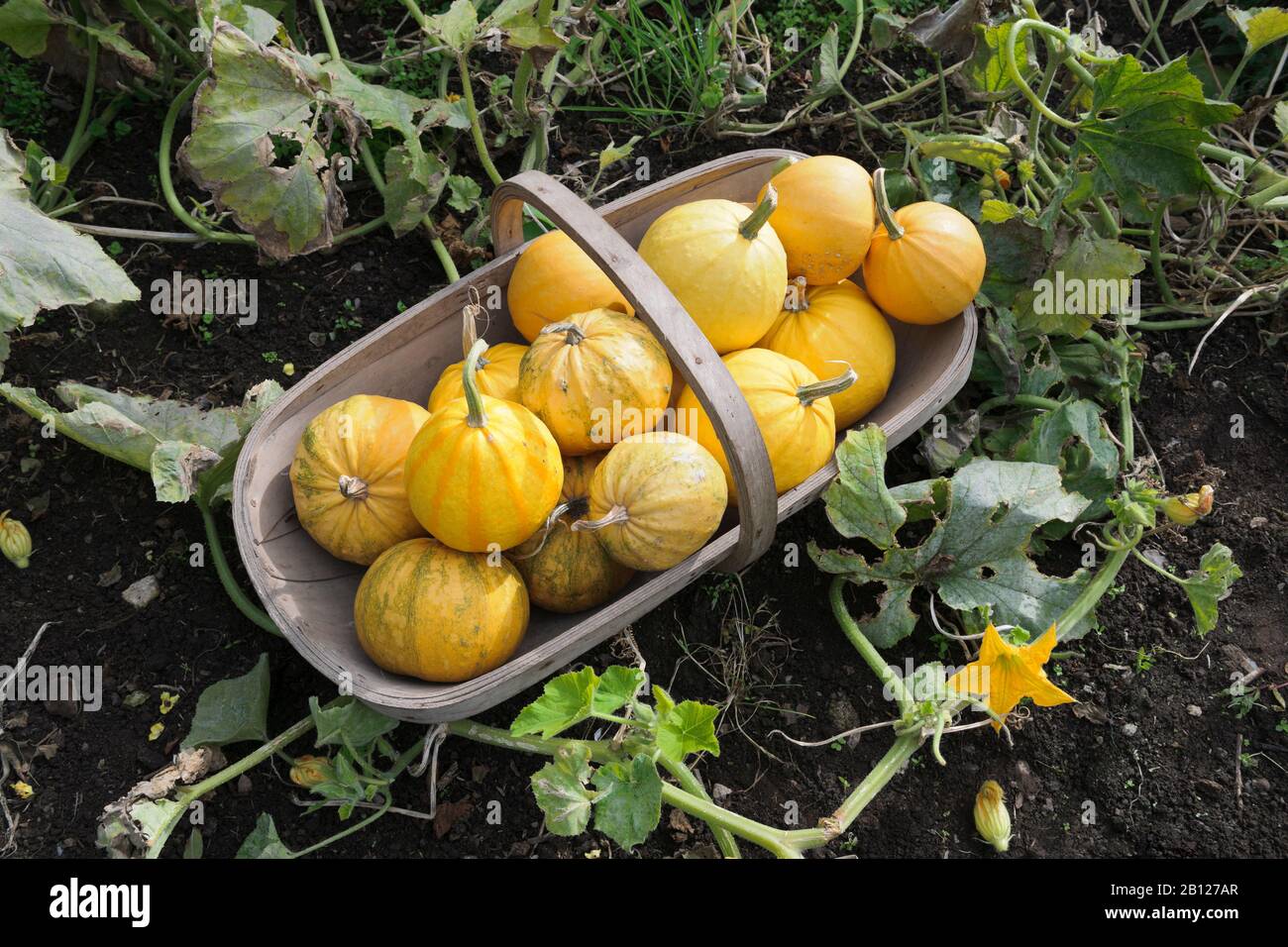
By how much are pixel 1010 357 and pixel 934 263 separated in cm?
37

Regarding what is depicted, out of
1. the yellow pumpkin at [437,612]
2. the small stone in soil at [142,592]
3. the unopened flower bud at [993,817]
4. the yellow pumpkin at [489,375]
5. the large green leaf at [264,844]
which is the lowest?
→ the large green leaf at [264,844]

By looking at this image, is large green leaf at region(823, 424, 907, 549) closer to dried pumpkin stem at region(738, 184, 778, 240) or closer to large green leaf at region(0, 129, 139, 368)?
dried pumpkin stem at region(738, 184, 778, 240)

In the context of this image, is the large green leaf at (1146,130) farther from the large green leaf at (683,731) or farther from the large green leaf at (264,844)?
the large green leaf at (264,844)

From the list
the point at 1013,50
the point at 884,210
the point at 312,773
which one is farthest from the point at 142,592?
the point at 1013,50

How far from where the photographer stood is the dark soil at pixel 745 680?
2.01 metres

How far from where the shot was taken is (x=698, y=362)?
5.47 feet

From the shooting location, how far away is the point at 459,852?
6.51 feet

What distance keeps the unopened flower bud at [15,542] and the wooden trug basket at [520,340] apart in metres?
0.64

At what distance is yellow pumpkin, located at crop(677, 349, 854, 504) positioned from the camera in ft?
6.19

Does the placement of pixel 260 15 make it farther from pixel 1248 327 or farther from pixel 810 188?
pixel 1248 327

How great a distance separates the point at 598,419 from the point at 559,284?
0.33 metres

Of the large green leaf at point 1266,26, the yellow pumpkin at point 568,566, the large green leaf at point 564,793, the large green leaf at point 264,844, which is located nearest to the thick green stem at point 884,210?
the yellow pumpkin at point 568,566

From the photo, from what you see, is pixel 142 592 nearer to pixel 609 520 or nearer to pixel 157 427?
pixel 157 427

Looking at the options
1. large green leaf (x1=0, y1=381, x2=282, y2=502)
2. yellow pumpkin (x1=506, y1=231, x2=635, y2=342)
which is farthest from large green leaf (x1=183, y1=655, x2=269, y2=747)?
yellow pumpkin (x1=506, y1=231, x2=635, y2=342)
